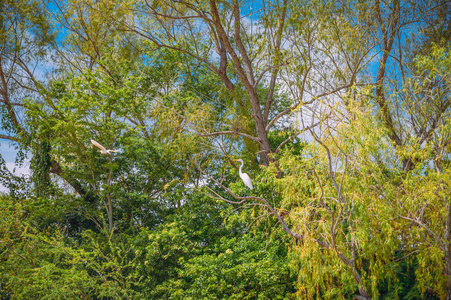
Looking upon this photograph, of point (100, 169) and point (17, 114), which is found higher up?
point (17, 114)

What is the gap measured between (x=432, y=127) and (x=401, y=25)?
3.29m

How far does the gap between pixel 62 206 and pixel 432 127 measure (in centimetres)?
849

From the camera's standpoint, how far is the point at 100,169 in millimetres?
9969

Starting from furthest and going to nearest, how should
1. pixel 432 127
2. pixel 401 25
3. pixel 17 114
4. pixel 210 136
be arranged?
1. pixel 17 114
2. pixel 210 136
3. pixel 401 25
4. pixel 432 127

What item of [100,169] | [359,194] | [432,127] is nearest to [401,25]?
[432,127]

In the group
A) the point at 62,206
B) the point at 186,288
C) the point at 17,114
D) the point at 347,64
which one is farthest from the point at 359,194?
the point at 17,114

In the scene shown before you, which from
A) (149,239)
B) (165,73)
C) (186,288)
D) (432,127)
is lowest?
(186,288)

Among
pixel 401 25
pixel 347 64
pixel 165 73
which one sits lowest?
pixel 347 64

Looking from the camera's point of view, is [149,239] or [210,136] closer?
[149,239]

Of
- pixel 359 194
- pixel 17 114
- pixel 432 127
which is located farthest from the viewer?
pixel 17 114

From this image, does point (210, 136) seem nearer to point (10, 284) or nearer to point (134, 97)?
point (134, 97)

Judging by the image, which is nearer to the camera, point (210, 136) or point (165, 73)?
point (210, 136)

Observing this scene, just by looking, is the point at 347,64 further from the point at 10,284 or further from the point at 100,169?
the point at 10,284

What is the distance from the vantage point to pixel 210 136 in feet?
31.5
